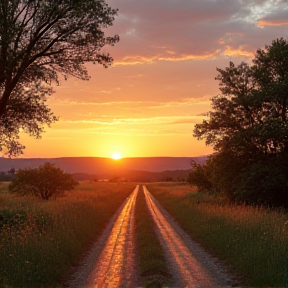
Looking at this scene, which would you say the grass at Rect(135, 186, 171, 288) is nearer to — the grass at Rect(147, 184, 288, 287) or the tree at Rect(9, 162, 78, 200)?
the grass at Rect(147, 184, 288, 287)

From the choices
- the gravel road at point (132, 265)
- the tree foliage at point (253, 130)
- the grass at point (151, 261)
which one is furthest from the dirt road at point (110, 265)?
the tree foliage at point (253, 130)

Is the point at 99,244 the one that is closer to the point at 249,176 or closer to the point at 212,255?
the point at 212,255

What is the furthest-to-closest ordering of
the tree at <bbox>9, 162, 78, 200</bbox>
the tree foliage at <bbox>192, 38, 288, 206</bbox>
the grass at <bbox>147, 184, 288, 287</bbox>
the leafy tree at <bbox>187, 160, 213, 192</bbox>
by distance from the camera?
1. the leafy tree at <bbox>187, 160, 213, 192</bbox>
2. the tree at <bbox>9, 162, 78, 200</bbox>
3. the tree foliage at <bbox>192, 38, 288, 206</bbox>
4. the grass at <bbox>147, 184, 288, 287</bbox>

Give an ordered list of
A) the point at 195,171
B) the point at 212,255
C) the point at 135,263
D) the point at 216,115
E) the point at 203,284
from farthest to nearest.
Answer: the point at 195,171 < the point at 216,115 < the point at 212,255 < the point at 135,263 < the point at 203,284

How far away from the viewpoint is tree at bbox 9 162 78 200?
2018 inches

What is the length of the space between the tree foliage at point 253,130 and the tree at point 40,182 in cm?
2311

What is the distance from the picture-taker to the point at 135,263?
13.8 m

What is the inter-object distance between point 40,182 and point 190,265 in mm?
40663

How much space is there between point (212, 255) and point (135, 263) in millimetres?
3480

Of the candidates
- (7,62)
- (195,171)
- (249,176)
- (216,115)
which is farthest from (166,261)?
(195,171)

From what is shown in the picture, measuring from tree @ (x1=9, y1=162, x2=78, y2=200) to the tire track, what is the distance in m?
33.9

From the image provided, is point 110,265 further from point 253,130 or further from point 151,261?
point 253,130

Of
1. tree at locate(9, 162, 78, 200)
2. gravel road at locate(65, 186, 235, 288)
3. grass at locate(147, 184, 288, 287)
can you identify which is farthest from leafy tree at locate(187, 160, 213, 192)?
gravel road at locate(65, 186, 235, 288)

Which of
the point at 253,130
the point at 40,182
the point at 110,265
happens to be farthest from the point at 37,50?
the point at 40,182
